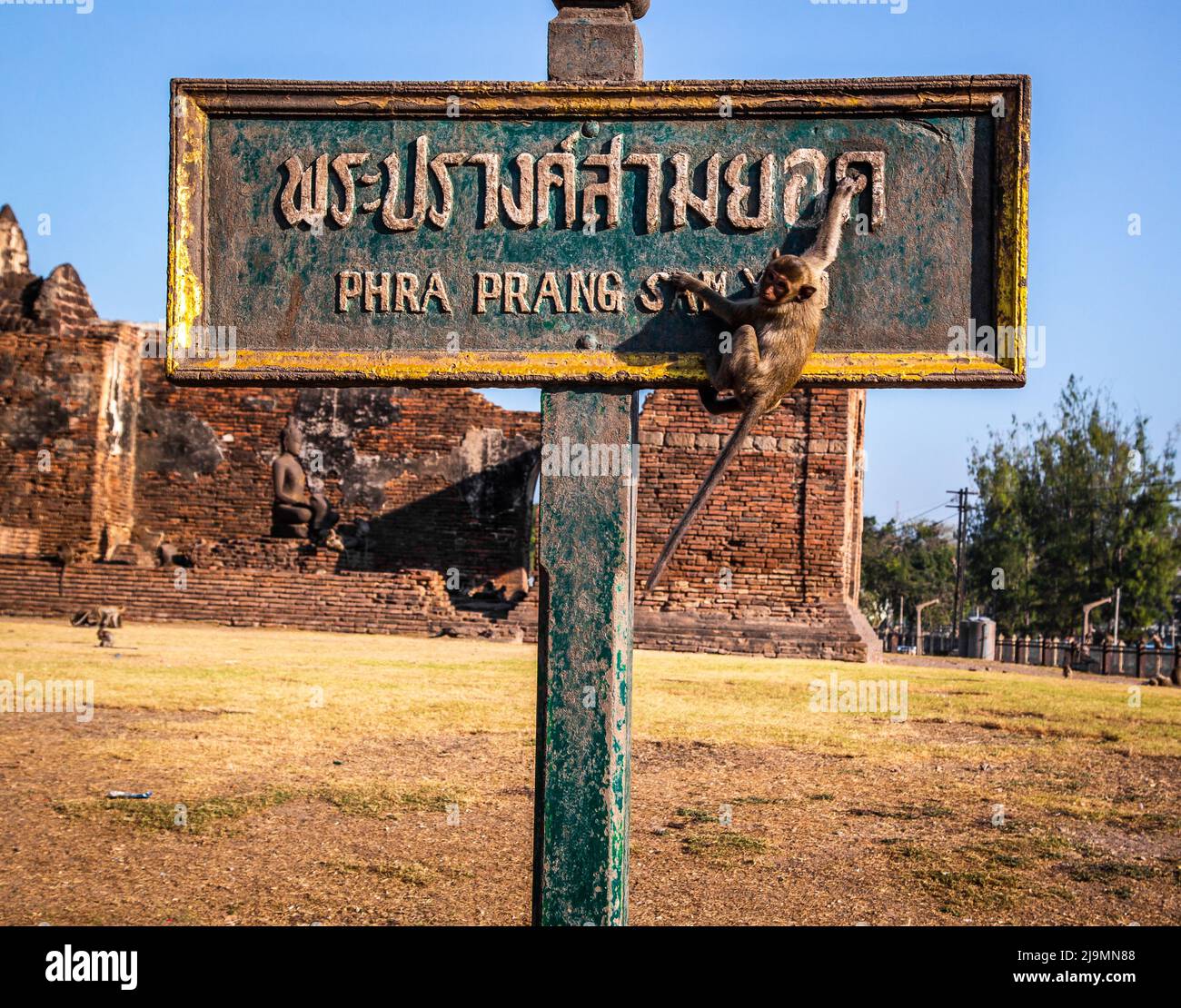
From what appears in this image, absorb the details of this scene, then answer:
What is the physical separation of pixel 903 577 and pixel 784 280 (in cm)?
4832

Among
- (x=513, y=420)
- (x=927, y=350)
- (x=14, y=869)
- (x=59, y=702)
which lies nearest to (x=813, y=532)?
(x=513, y=420)

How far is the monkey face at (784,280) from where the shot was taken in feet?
7.46

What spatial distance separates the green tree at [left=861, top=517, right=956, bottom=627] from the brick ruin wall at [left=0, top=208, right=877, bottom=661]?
1094 inches

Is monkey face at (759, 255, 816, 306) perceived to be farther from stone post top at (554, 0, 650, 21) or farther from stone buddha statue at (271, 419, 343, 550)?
stone buddha statue at (271, 419, 343, 550)

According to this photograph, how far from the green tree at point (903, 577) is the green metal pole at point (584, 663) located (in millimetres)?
47059

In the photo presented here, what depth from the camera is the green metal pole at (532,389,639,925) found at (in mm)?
2256

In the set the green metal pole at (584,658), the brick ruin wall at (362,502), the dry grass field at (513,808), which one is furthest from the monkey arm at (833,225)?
the brick ruin wall at (362,502)

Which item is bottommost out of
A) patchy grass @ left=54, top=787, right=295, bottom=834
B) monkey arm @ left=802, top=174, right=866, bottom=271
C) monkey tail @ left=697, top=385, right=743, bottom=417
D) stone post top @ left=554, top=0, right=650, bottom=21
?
patchy grass @ left=54, top=787, right=295, bottom=834

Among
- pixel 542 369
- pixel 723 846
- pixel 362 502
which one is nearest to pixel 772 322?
pixel 542 369

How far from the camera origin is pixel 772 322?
2330 millimetres

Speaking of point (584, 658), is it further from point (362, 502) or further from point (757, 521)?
point (362, 502)

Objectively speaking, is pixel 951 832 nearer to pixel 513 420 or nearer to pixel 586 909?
pixel 586 909

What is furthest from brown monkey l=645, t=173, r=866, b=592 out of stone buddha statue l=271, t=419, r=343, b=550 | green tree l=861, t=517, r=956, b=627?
green tree l=861, t=517, r=956, b=627

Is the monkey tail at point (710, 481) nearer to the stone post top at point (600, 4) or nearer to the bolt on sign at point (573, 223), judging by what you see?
the bolt on sign at point (573, 223)
